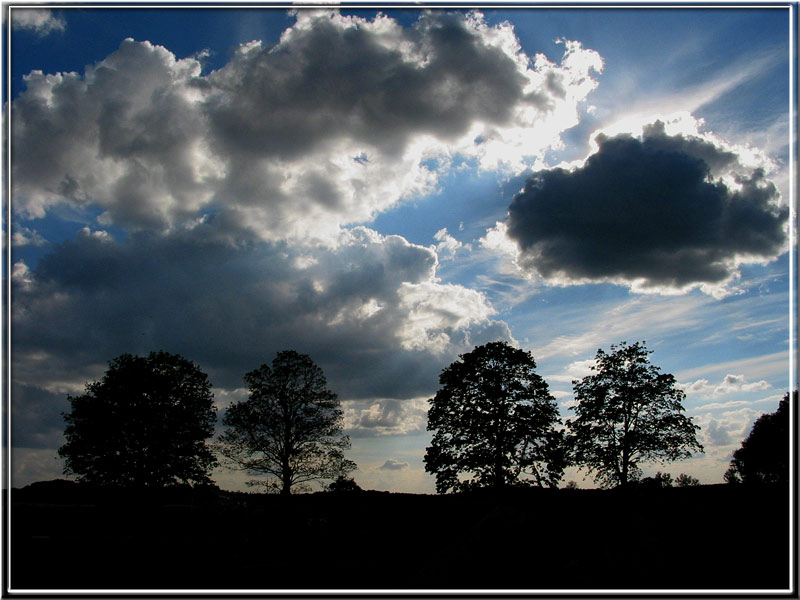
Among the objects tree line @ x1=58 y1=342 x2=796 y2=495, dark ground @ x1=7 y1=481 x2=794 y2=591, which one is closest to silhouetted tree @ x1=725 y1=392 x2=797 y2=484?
tree line @ x1=58 y1=342 x2=796 y2=495

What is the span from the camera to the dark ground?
1156 cm

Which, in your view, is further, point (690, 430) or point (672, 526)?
point (690, 430)

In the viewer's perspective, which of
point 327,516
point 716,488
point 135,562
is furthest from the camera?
point 327,516

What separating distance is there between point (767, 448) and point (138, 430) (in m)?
52.4

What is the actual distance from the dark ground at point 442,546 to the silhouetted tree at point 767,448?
34.3 meters

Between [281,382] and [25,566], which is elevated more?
[281,382]

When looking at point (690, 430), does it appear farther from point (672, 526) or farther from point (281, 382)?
point (281, 382)

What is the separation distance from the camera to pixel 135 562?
558 inches

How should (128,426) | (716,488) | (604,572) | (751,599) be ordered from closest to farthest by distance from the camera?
(751,599) < (604,572) < (716,488) < (128,426)

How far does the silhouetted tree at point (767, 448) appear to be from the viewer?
143 feet

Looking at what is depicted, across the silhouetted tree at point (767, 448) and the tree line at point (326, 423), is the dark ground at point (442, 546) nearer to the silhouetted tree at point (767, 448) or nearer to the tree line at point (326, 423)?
the tree line at point (326, 423)

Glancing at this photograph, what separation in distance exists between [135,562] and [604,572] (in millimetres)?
12275

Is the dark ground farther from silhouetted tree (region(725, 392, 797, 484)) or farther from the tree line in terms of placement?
silhouetted tree (region(725, 392, 797, 484))

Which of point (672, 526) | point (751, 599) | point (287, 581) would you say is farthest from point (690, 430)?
point (287, 581)
